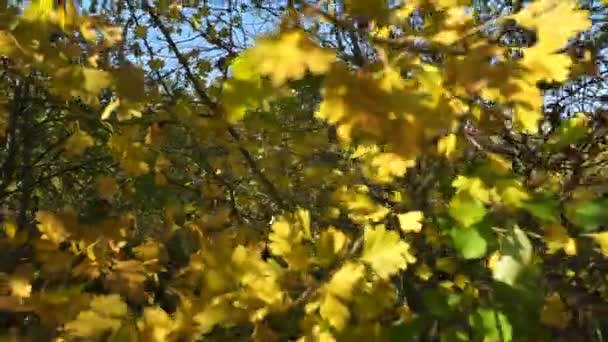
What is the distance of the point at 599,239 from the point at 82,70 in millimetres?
1048

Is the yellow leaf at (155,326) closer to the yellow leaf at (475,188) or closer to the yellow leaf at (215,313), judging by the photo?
the yellow leaf at (215,313)

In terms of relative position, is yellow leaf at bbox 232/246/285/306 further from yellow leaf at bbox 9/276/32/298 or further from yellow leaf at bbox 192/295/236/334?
yellow leaf at bbox 9/276/32/298

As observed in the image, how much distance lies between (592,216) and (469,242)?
293mm

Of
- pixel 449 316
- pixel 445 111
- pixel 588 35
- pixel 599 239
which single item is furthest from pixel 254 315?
pixel 588 35

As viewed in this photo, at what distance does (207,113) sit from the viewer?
1.77 m

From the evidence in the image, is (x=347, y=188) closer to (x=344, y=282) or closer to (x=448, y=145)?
(x=448, y=145)

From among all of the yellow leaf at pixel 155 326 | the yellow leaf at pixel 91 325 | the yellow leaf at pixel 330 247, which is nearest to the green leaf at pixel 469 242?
the yellow leaf at pixel 330 247

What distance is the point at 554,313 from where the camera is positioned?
68.1 inches

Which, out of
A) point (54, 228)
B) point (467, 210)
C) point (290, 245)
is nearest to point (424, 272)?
point (467, 210)

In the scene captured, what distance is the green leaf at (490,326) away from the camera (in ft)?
4.58

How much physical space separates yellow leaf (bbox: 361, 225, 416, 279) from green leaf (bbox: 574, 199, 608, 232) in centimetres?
40

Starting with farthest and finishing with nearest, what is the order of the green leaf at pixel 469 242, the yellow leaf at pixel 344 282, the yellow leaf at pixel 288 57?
1. the green leaf at pixel 469 242
2. the yellow leaf at pixel 344 282
3. the yellow leaf at pixel 288 57

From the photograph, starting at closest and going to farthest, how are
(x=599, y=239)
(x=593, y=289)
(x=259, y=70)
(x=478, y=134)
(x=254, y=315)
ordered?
(x=259, y=70) < (x=254, y=315) < (x=599, y=239) < (x=478, y=134) < (x=593, y=289)

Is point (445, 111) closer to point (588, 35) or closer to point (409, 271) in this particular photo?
point (409, 271)
